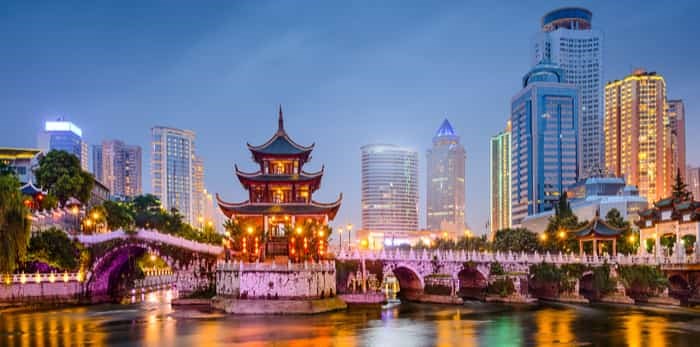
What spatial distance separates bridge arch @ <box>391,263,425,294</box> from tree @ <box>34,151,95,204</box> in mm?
41437

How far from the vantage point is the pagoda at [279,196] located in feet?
228

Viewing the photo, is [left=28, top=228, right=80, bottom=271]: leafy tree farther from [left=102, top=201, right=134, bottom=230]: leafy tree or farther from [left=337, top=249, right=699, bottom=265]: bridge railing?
[left=102, top=201, right=134, bottom=230]: leafy tree

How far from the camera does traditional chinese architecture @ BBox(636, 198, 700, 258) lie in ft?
238

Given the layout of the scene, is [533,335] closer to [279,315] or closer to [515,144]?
[279,315]

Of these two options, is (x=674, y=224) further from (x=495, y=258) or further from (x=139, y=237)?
(x=139, y=237)

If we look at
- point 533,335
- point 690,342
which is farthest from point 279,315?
point 690,342

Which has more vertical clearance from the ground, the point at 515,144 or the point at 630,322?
the point at 515,144

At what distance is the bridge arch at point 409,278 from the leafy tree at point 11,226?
114 ft

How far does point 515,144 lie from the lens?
195250mm

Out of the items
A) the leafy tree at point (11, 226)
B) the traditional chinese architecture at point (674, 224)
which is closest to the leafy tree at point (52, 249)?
the leafy tree at point (11, 226)

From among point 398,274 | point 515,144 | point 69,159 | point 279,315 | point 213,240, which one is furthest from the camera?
point 515,144

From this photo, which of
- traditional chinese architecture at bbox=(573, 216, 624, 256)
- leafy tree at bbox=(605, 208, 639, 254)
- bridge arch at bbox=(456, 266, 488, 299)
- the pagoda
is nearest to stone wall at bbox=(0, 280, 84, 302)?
the pagoda

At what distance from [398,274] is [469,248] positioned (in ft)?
117

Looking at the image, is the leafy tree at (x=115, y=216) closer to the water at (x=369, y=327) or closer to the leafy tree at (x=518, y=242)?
the water at (x=369, y=327)
